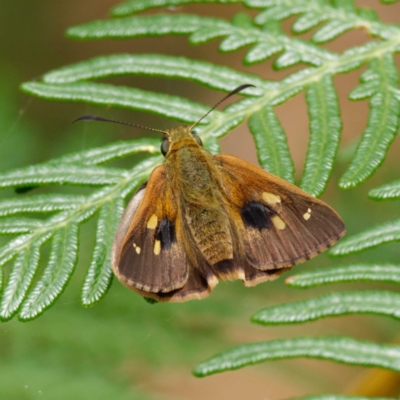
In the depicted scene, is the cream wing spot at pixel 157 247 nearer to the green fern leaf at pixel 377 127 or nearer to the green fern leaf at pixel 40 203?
the green fern leaf at pixel 40 203

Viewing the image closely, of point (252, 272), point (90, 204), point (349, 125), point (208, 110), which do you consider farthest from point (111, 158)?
point (349, 125)

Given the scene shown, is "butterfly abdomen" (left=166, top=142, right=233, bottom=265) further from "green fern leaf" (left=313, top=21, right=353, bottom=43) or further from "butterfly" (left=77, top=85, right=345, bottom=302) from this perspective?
"green fern leaf" (left=313, top=21, right=353, bottom=43)

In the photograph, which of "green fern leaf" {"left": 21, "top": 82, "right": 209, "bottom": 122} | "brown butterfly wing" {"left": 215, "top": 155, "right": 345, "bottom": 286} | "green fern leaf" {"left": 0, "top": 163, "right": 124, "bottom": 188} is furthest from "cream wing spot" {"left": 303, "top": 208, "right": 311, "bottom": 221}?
"green fern leaf" {"left": 0, "top": 163, "right": 124, "bottom": 188}

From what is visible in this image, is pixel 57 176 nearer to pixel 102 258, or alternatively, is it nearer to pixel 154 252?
pixel 102 258

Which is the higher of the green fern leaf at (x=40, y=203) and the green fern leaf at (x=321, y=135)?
the green fern leaf at (x=321, y=135)

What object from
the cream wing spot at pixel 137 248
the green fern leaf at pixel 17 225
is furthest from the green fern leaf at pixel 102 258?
the green fern leaf at pixel 17 225

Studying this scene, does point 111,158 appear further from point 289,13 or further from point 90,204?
point 289,13

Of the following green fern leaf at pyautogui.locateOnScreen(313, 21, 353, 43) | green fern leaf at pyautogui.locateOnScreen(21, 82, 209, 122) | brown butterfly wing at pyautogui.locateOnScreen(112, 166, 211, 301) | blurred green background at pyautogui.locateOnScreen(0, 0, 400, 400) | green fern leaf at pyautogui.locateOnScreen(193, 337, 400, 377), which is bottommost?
blurred green background at pyautogui.locateOnScreen(0, 0, 400, 400)
